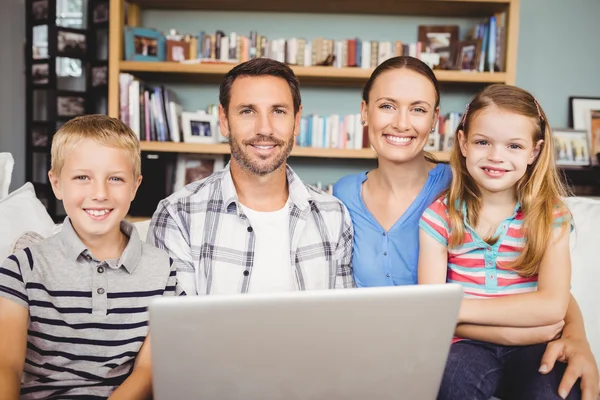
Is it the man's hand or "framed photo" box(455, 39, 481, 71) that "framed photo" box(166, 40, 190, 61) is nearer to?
"framed photo" box(455, 39, 481, 71)

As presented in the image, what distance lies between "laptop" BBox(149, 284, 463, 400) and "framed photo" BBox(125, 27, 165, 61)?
2.61 m

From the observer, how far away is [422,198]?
1506mm

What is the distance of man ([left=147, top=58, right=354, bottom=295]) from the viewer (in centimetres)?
141

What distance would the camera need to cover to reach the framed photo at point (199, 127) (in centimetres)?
309

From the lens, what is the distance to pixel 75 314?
1031 millimetres

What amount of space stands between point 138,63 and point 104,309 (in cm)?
220

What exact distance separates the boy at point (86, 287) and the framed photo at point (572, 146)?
2.76 metres

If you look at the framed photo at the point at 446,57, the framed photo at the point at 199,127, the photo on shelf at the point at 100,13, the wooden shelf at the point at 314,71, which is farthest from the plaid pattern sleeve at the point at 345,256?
the photo on shelf at the point at 100,13

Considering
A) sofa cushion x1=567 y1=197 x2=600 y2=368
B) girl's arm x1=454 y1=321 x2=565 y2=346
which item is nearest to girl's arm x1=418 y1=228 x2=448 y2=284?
girl's arm x1=454 y1=321 x2=565 y2=346

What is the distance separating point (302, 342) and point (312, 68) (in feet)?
8.04

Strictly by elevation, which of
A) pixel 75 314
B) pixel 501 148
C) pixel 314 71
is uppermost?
pixel 314 71

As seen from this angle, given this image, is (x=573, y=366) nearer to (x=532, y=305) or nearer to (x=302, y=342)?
(x=532, y=305)

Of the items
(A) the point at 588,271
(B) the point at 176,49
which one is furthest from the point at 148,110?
(A) the point at 588,271

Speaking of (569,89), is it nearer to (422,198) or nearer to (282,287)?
(422,198)
